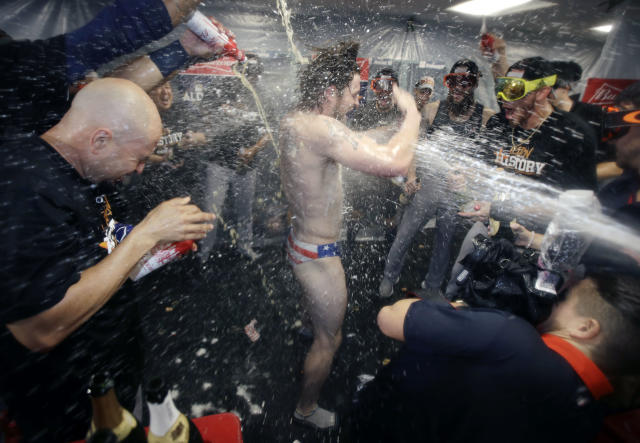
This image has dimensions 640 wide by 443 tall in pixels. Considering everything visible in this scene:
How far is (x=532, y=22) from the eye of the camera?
6816 mm

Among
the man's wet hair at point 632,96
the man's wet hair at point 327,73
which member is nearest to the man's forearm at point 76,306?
the man's wet hair at point 327,73

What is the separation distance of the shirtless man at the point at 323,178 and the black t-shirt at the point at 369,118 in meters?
1.29

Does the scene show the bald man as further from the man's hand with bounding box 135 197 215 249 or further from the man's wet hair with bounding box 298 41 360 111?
the man's wet hair with bounding box 298 41 360 111

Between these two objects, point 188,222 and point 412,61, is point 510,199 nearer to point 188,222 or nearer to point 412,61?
point 188,222

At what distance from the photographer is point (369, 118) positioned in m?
4.11

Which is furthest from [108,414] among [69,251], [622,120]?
[622,120]

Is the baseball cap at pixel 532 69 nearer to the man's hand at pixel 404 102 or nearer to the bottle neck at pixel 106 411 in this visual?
the man's hand at pixel 404 102

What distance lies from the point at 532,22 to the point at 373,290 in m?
8.45

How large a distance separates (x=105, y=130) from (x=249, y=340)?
8.20 feet

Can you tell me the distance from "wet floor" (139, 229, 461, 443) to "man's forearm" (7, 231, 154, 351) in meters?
1.67

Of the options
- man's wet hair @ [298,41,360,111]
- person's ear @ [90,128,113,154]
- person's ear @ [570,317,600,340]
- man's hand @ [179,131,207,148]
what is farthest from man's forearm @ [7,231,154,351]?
man's hand @ [179,131,207,148]

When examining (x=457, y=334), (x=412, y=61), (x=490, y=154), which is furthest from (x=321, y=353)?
(x=412, y=61)

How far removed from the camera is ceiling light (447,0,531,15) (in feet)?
18.7

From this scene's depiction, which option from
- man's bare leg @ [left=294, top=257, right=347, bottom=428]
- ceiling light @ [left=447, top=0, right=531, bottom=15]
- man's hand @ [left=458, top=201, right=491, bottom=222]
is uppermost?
ceiling light @ [left=447, top=0, right=531, bottom=15]
